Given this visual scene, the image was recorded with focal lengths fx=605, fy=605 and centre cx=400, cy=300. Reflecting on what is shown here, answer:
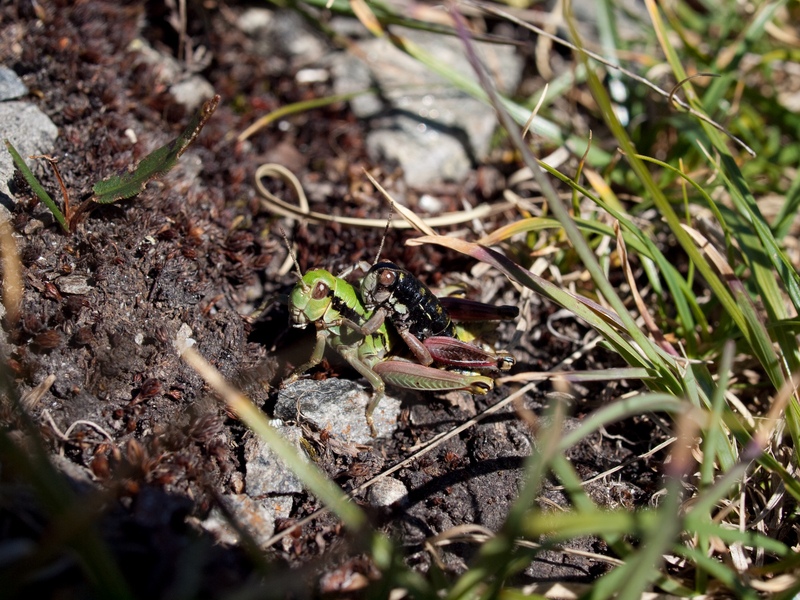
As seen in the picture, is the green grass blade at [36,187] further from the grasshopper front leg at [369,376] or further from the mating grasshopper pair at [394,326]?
the grasshopper front leg at [369,376]

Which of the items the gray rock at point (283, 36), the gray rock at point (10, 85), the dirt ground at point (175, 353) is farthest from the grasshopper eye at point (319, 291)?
the gray rock at point (283, 36)

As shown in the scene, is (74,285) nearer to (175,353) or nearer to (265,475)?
(175,353)

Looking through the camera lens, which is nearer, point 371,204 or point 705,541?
point 705,541

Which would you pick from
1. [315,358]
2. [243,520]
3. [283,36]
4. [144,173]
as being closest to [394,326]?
[315,358]

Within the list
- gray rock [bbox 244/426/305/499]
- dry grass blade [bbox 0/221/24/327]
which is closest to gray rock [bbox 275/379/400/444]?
gray rock [bbox 244/426/305/499]

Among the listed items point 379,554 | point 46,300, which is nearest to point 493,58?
point 46,300

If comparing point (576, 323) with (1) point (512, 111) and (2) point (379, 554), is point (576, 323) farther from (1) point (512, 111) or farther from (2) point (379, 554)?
(2) point (379, 554)
